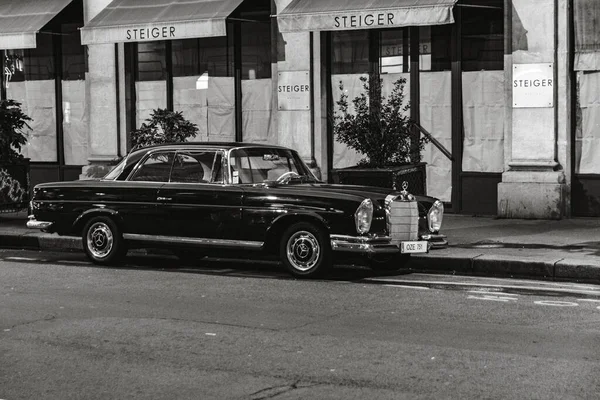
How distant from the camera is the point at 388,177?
48.2 feet

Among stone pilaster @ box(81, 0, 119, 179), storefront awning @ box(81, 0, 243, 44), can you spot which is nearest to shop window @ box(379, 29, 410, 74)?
storefront awning @ box(81, 0, 243, 44)

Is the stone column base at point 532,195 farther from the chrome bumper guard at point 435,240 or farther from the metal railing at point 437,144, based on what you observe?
the chrome bumper guard at point 435,240

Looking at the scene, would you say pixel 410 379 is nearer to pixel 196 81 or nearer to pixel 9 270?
pixel 9 270

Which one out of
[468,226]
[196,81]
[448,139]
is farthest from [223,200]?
[196,81]

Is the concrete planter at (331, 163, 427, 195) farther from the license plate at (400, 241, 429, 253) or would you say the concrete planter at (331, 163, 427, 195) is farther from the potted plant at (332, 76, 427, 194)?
the license plate at (400, 241, 429, 253)

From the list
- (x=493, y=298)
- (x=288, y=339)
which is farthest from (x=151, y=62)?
(x=288, y=339)

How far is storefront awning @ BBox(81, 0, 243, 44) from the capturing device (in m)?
18.5

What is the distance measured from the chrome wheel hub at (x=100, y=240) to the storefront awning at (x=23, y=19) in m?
8.38

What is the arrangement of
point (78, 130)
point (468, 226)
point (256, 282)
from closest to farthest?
point (256, 282) → point (468, 226) → point (78, 130)

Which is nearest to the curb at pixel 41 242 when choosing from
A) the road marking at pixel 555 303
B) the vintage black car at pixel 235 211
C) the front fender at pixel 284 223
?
the vintage black car at pixel 235 211

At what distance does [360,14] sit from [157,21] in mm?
3971

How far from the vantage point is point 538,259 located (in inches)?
472

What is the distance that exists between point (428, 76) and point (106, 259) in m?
7.27

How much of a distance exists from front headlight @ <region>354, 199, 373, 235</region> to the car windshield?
1308mm
